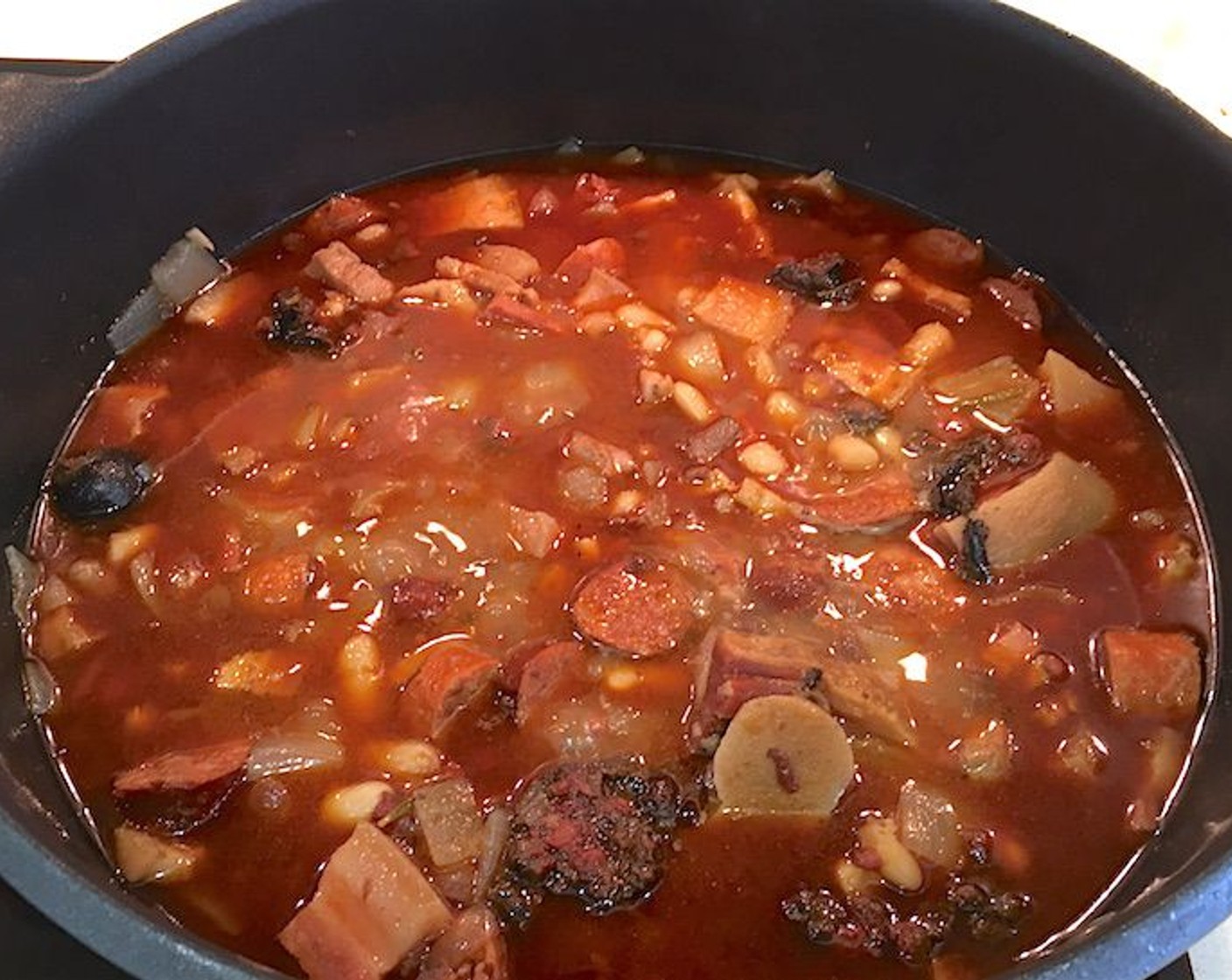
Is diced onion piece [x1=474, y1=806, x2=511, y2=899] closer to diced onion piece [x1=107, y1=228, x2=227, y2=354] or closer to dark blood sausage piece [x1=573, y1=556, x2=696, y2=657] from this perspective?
dark blood sausage piece [x1=573, y1=556, x2=696, y2=657]

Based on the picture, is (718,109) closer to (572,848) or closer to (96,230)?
(96,230)

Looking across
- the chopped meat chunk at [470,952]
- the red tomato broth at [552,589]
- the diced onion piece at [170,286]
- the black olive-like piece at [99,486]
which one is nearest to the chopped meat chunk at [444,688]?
the red tomato broth at [552,589]

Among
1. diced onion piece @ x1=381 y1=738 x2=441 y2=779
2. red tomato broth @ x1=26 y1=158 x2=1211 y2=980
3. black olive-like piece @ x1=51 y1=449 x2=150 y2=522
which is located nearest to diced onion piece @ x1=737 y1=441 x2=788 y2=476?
red tomato broth @ x1=26 y1=158 x2=1211 y2=980

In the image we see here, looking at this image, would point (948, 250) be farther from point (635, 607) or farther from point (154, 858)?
point (154, 858)

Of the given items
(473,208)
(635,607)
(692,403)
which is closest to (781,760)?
(635,607)

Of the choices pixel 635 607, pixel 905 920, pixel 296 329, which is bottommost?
pixel 905 920

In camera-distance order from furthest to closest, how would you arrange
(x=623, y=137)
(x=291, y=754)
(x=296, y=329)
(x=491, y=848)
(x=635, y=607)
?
(x=623, y=137), (x=296, y=329), (x=635, y=607), (x=291, y=754), (x=491, y=848)

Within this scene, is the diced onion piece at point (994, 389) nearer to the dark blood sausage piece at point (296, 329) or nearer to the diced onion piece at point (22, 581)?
the dark blood sausage piece at point (296, 329)
